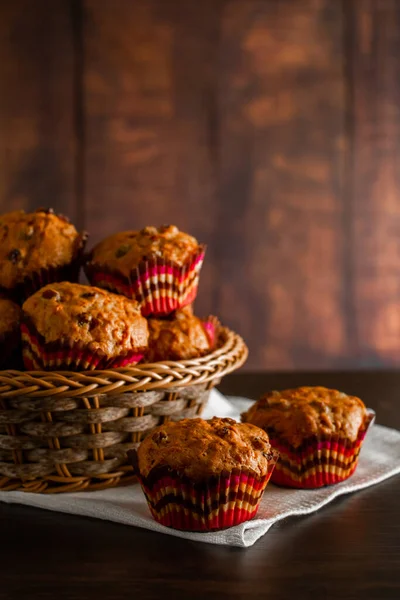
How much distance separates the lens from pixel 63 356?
1.25m

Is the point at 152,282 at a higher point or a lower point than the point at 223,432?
higher

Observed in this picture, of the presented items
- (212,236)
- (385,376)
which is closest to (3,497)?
(385,376)

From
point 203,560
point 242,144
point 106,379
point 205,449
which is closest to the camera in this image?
point 203,560

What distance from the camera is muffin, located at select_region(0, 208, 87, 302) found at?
4.68 feet

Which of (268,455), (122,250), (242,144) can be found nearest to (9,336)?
(122,250)

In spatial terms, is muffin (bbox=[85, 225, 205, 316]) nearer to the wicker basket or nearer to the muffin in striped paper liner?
the muffin in striped paper liner

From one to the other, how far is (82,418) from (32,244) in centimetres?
37

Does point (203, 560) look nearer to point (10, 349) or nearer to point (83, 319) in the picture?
point (83, 319)

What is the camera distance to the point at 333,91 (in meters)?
3.75

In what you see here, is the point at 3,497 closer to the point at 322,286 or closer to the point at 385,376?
the point at 385,376

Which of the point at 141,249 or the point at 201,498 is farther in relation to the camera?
the point at 141,249

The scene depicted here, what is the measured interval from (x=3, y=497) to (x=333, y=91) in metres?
2.97

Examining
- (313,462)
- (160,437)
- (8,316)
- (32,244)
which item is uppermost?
(32,244)

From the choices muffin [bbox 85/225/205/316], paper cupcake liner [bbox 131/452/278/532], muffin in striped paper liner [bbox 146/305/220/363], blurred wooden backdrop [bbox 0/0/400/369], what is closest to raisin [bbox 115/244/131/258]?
muffin [bbox 85/225/205/316]
